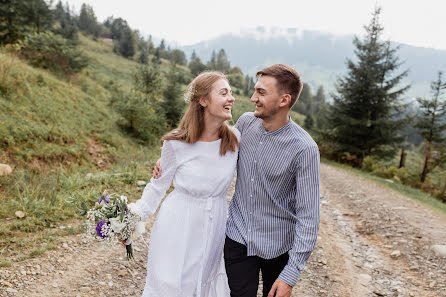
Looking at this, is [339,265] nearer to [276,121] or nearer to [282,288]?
[282,288]

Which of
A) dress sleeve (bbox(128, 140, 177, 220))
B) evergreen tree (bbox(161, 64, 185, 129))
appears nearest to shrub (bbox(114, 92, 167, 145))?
evergreen tree (bbox(161, 64, 185, 129))

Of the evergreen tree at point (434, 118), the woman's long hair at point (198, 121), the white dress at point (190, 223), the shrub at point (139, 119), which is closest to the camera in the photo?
the white dress at point (190, 223)

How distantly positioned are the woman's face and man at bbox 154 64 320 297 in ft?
0.79

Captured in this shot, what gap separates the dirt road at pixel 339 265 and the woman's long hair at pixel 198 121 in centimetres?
240

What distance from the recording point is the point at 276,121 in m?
2.44

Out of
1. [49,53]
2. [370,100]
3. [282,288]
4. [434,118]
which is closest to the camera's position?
[282,288]

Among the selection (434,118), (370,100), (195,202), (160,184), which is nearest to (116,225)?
(160,184)

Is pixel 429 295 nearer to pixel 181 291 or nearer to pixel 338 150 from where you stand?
pixel 181 291

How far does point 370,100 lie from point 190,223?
20893mm

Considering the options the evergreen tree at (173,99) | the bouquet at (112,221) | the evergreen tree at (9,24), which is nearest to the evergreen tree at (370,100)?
the evergreen tree at (173,99)

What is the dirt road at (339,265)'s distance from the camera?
375cm

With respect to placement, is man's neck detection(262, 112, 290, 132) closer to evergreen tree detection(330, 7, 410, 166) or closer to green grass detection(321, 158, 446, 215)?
green grass detection(321, 158, 446, 215)

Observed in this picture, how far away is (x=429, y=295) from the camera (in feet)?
14.6

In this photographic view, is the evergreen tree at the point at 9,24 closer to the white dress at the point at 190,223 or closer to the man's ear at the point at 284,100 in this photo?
the white dress at the point at 190,223
